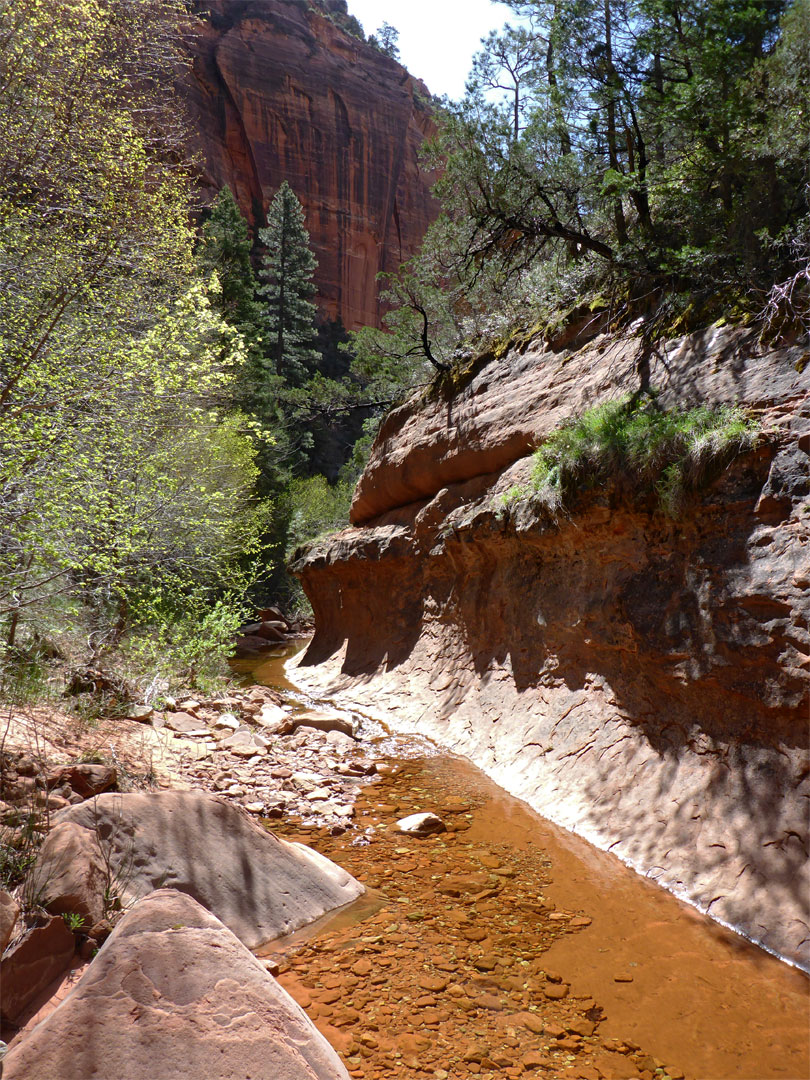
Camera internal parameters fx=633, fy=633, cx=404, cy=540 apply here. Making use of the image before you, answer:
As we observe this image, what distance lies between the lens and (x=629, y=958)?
12.8 ft

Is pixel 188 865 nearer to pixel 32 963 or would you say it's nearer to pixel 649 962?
pixel 32 963

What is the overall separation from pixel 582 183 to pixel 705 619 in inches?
327

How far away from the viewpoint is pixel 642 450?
6.39 m

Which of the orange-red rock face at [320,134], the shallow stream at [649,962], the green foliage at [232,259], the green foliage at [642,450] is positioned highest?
the orange-red rock face at [320,134]

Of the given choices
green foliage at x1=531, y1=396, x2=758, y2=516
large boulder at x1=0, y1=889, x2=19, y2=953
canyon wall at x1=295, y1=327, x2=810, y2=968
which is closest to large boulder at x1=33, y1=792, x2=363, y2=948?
large boulder at x1=0, y1=889, x2=19, y2=953

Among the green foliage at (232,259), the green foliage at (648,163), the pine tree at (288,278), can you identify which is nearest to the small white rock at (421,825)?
the green foliage at (648,163)

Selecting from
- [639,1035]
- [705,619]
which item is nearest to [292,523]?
[705,619]

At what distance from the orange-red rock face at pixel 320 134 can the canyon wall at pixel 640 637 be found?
41.6 meters

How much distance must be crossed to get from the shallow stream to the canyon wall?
0.77 feet

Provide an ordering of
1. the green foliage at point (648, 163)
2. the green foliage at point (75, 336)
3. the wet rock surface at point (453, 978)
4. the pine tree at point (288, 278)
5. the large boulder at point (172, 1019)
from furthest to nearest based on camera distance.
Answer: the pine tree at point (288, 278)
the green foliage at point (648, 163)
the green foliage at point (75, 336)
the wet rock surface at point (453, 978)
the large boulder at point (172, 1019)

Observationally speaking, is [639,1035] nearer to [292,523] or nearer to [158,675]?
[158,675]

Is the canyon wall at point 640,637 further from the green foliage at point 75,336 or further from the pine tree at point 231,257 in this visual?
the pine tree at point 231,257

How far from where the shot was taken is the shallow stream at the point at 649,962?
3.18 m

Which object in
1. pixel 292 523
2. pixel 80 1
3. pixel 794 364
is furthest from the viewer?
pixel 292 523
